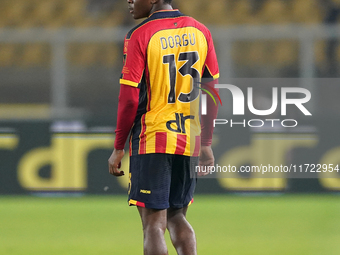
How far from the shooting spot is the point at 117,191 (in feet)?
15.1

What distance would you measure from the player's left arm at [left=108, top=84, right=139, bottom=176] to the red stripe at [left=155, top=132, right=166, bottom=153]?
119 millimetres

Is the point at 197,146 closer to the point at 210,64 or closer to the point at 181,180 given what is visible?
the point at 181,180

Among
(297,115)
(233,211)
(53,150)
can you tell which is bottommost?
(233,211)

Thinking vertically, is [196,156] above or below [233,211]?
above

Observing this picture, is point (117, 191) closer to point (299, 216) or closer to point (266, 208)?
point (266, 208)

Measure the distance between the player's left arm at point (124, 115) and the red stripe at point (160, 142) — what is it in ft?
0.39

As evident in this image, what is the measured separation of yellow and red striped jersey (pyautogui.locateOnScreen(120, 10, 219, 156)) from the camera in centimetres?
196

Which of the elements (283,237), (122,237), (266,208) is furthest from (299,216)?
(122,237)

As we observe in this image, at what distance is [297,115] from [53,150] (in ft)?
7.35

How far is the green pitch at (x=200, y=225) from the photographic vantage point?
3037 mm

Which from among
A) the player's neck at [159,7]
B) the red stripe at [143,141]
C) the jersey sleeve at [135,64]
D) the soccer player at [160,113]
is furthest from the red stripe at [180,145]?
the player's neck at [159,7]

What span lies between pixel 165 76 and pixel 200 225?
1.94 metres

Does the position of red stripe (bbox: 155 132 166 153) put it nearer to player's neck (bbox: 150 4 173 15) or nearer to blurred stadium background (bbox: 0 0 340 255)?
player's neck (bbox: 150 4 173 15)

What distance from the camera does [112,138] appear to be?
464cm
